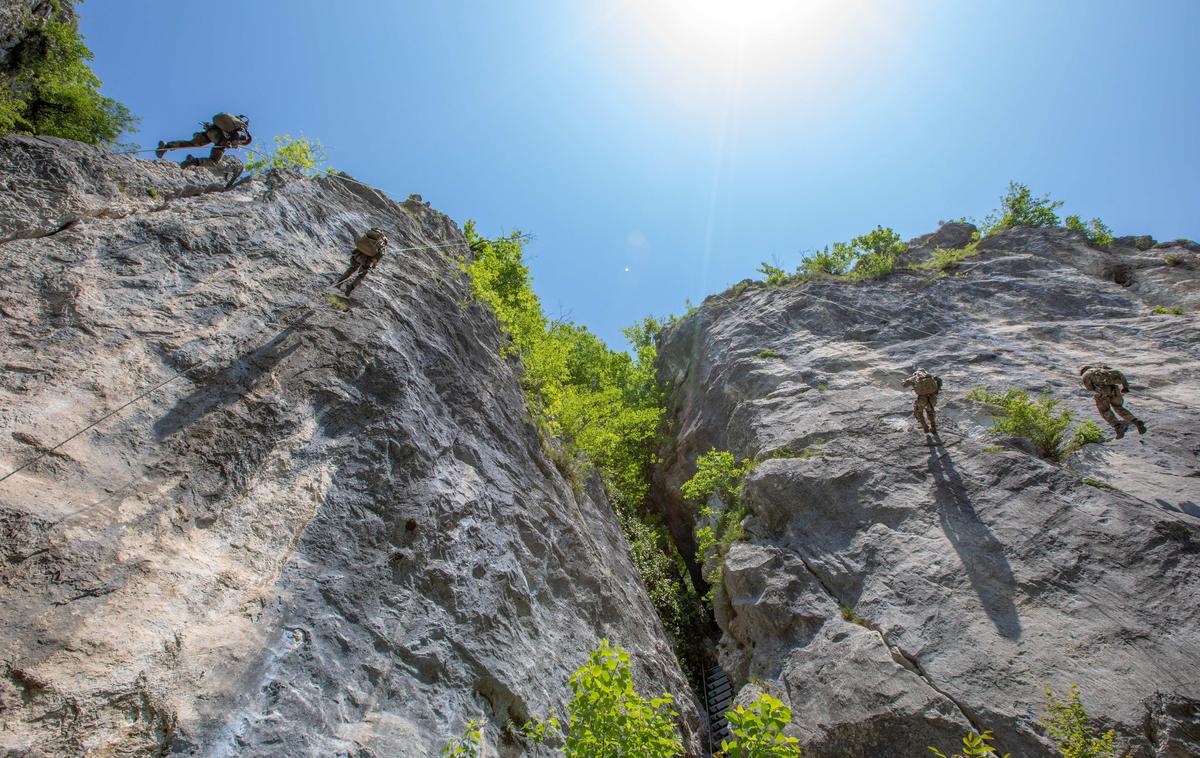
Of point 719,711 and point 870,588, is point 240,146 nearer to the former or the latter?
point 870,588

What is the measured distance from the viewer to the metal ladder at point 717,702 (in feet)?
37.4

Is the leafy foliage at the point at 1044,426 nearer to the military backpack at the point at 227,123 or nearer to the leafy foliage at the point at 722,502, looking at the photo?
the leafy foliage at the point at 722,502

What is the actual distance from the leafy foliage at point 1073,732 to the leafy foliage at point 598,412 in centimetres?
760

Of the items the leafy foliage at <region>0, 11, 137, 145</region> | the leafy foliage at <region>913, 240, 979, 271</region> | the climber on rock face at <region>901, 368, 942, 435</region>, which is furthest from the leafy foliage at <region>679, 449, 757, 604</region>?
the leafy foliage at <region>0, 11, 137, 145</region>

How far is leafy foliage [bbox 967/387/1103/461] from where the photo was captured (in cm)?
1055

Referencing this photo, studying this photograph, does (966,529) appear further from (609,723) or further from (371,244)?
(371,244)

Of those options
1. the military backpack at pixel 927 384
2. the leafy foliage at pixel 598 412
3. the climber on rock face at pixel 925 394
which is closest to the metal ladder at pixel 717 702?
the leafy foliage at pixel 598 412

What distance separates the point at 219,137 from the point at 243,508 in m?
10.4

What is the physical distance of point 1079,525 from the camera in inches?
343

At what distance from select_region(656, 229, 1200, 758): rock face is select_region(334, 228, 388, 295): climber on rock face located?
9.50 m

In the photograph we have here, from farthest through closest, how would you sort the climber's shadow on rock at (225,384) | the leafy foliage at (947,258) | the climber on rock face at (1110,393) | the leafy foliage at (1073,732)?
1. the leafy foliage at (947,258)
2. the climber on rock face at (1110,393)
3. the leafy foliage at (1073,732)
4. the climber's shadow on rock at (225,384)

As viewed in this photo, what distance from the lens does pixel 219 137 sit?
37.8 feet

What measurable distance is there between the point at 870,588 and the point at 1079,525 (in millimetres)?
3528

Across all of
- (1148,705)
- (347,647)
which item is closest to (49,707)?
(347,647)
